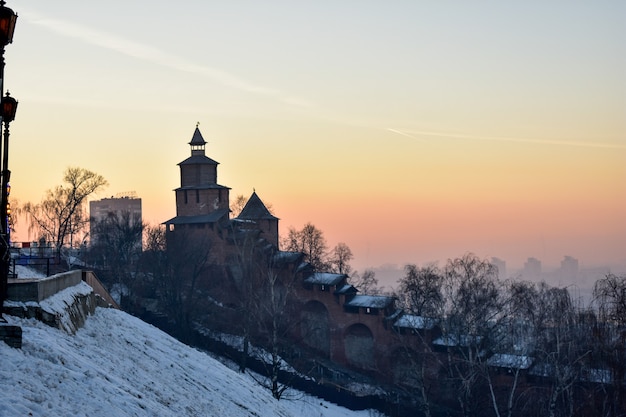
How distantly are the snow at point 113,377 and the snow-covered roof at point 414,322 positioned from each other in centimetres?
1971

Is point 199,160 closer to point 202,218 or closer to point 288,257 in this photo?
point 202,218

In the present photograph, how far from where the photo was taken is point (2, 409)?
386 inches

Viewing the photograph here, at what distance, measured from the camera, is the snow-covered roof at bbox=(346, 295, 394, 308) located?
45781 millimetres

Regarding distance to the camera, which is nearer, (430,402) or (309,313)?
(430,402)

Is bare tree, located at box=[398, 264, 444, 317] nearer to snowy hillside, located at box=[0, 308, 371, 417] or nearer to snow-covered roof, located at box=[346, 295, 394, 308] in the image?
snow-covered roof, located at box=[346, 295, 394, 308]

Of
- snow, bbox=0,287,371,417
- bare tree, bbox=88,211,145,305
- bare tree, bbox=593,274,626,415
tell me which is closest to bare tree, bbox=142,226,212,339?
bare tree, bbox=88,211,145,305

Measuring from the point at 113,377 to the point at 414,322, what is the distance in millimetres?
30849

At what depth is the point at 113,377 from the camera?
13.8 meters

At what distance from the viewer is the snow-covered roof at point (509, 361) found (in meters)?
36.7

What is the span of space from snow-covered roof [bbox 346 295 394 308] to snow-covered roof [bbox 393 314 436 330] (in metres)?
1.23

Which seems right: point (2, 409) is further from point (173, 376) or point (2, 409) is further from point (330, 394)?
point (330, 394)

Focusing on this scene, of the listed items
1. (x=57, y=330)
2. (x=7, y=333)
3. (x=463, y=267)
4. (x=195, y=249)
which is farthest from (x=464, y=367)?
(x=7, y=333)

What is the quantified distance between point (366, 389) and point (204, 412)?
26.7 meters

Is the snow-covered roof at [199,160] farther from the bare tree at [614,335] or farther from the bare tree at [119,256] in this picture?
the bare tree at [614,335]
